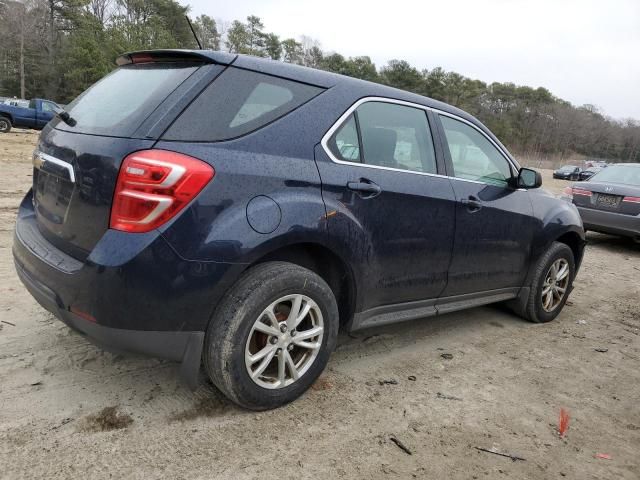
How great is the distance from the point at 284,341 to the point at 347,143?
43.8 inches

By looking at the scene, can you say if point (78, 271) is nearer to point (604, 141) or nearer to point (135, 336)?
point (135, 336)

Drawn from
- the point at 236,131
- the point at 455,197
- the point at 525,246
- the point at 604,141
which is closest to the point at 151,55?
the point at 236,131

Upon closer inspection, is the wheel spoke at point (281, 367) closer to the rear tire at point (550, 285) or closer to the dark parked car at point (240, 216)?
the dark parked car at point (240, 216)

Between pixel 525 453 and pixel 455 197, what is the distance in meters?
1.57

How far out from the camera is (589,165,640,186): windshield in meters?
8.74

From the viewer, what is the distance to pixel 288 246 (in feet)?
8.26

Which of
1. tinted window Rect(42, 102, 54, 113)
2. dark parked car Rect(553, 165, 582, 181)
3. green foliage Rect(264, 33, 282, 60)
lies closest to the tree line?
green foliage Rect(264, 33, 282, 60)

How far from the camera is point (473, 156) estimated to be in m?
3.65

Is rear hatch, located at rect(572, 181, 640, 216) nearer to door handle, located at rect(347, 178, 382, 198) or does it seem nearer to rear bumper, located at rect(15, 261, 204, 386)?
door handle, located at rect(347, 178, 382, 198)

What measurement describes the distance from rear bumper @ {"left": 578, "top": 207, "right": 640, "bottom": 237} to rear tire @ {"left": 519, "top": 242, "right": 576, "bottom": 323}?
4.30 meters

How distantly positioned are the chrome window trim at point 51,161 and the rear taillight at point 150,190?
352 millimetres

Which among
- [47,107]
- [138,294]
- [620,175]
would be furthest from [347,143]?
[47,107]

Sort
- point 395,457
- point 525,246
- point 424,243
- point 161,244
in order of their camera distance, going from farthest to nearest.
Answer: point 525,246 < point 424,243 < point 395,457 < point 161,244

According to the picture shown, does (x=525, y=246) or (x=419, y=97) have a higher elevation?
(x=419, y=97)
